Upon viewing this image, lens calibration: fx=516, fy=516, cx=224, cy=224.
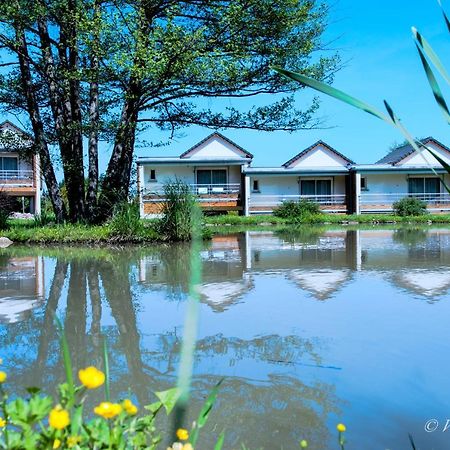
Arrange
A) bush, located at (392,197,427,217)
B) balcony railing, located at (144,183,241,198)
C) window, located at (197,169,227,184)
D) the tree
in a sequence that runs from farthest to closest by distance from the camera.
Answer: window, located at (197,169,227,184), balcony railing, located at (144,183,241,198), bush, located at (392,197,427,217), the tree

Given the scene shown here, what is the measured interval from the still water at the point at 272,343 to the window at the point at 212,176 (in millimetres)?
21468

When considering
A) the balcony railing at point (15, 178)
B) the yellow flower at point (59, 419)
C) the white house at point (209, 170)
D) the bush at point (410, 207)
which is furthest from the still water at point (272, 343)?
the balcony railing at point (15, 178)

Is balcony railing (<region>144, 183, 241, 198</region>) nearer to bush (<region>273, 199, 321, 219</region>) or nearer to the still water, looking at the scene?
bush (<region>273, 199, 321, 219</region>)

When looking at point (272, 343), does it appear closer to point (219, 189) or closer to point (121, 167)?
point (121, 167)

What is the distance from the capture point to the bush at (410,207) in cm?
2383

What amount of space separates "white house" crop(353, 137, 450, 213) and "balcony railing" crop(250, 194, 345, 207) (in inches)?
49.9

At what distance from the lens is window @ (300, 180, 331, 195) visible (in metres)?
27.8

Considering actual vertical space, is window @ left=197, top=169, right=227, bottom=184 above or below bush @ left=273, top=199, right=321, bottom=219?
above

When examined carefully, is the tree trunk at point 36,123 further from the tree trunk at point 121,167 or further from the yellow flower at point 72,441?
the yellow flower at point 72,441

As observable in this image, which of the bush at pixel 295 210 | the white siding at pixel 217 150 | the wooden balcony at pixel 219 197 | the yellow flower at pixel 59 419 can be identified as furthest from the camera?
the white siding at pixel 217 150

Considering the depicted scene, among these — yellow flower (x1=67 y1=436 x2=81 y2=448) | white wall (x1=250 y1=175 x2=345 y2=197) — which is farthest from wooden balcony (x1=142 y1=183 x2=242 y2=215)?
yellow flower (x1=67 y1=436 x2=81 y2=448)

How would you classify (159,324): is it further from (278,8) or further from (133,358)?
(278,8)

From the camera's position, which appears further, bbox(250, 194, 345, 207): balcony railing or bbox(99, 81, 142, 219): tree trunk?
bbox(250, 194, 345, 207): balcony railing

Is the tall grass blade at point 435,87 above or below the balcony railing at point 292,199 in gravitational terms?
below
